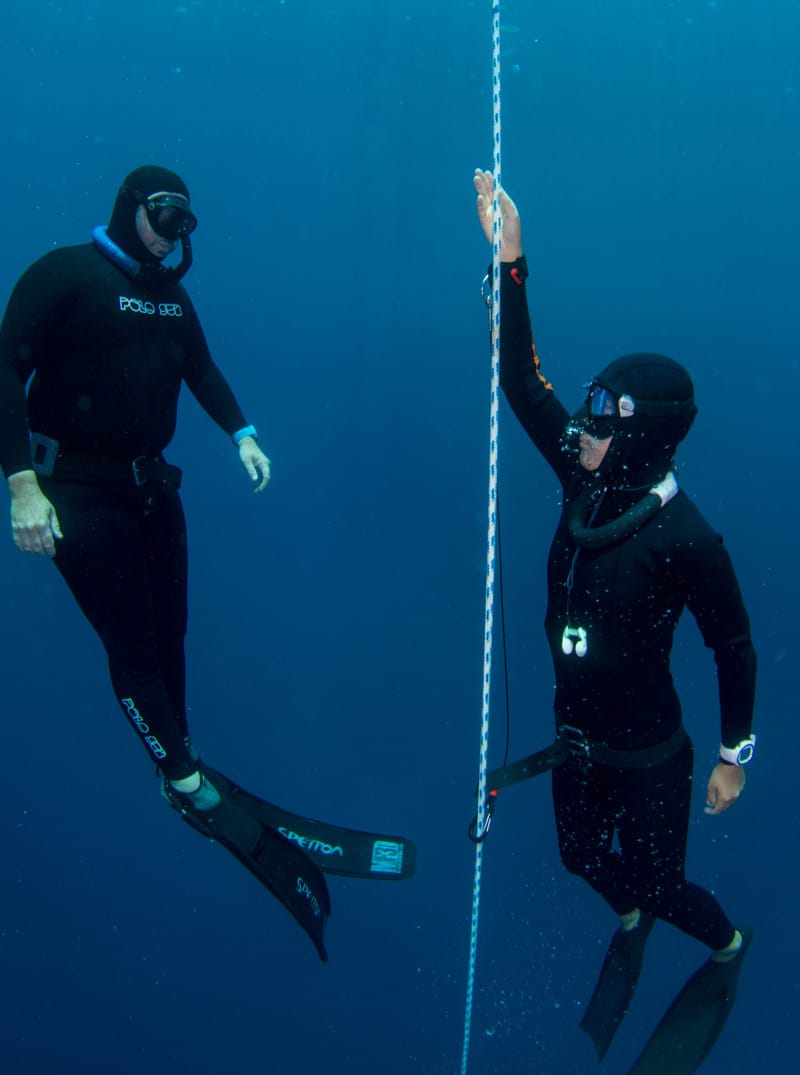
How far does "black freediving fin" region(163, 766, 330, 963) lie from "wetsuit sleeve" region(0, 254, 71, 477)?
1.17 meters

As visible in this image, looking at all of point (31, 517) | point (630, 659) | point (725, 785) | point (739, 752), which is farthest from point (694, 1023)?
point (31, 517)

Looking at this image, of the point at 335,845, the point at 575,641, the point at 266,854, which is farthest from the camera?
the point at 335,845

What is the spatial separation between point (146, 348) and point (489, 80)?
3188mm

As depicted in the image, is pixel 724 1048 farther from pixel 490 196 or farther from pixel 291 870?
pixel 490 196

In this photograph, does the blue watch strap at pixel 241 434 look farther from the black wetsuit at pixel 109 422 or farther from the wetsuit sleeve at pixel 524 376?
the wetsuit sleeve at pixel 524 376

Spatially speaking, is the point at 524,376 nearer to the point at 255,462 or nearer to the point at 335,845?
the point at 255,462

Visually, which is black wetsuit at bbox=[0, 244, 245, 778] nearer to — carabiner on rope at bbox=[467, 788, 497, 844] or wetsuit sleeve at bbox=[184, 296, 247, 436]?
wetsuit sleeve at bbox=[184, 296, 247, 436]

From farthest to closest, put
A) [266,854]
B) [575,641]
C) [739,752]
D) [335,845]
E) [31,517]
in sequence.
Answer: [335,845], [266,854], [575,641], [739,752], [31,517]

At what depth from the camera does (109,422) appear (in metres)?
2.38

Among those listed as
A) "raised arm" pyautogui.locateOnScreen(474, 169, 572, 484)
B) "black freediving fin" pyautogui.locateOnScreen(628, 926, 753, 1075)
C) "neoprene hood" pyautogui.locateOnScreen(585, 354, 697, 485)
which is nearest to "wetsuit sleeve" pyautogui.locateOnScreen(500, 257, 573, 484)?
"raised arm" pyautogui.locateOnScreen(474, 169, 572, 484)

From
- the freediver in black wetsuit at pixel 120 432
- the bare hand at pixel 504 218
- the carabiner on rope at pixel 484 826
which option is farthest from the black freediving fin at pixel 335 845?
the bare hand at pixel 504 218

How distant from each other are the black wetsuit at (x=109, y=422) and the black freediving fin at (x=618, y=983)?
5.87 ft

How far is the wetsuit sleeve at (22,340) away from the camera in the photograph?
2.13 m

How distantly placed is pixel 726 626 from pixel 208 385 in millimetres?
1873
